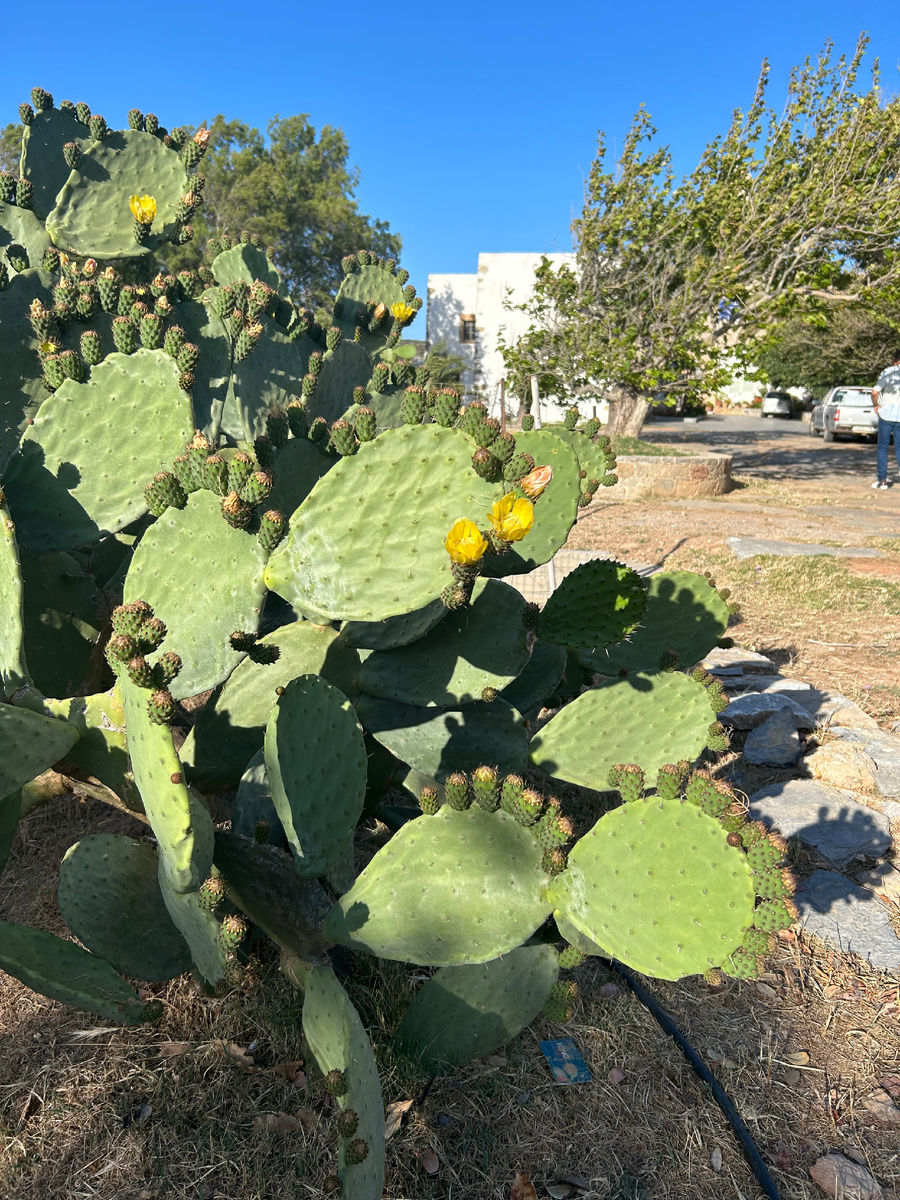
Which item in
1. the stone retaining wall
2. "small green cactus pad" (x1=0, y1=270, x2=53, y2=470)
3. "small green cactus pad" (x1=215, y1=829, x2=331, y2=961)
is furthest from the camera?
the stone retaining wall

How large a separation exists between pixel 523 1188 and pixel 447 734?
1.11 m

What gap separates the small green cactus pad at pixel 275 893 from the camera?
1994 mm

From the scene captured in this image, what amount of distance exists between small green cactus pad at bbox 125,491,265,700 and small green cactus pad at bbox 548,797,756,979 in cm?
101

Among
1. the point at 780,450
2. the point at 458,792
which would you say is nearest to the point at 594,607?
the point at 458,792

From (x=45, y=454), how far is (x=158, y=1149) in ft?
6.29

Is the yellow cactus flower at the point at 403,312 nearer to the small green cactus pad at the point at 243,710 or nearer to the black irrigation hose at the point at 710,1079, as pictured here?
the small green cactus pad at the point at 243,710

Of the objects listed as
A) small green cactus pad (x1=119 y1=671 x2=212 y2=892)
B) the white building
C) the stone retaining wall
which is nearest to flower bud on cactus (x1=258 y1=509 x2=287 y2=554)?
small green cactus pad (x1=119 y1=671 x2=212 y2=892)

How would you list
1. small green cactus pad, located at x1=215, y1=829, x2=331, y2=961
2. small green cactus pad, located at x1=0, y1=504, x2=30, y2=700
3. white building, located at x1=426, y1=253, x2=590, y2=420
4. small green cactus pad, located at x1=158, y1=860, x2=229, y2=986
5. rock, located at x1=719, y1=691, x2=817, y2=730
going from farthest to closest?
white building, located at x1=426, y1=253, x2=590, y2=420
rock, located at x1=719, y1=691, x2=817, y2=730
small green cactus pad, located at x1=0, y1=504, x2=30, y2=700
small green cactus pad, located at x1=215, y1=829, x2=331, y2=961
small green cactus pad, located at x1=158, y1=860, x2=229, y2=986

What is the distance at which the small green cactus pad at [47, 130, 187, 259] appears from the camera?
416 cm

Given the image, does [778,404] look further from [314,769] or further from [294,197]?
[314,769]

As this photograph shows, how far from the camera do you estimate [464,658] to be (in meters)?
2.35

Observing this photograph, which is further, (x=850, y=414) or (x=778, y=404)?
(x=778, y=404)

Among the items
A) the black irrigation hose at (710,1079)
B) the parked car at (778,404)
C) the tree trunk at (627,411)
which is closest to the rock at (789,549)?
the black irrigation hose at (710,1079)

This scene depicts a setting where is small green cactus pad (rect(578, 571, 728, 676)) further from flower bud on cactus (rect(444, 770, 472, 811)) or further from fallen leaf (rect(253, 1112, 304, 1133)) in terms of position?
fallen leaf (rect(253, 1112, 304, 1133))
